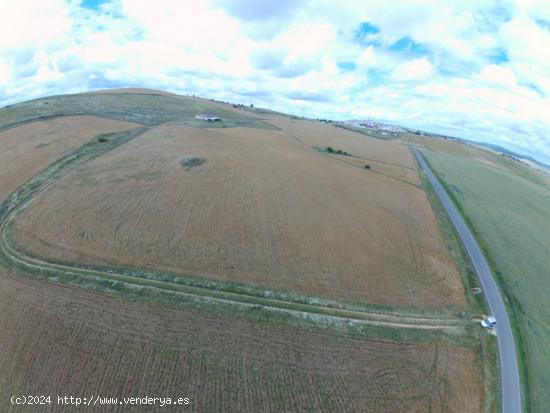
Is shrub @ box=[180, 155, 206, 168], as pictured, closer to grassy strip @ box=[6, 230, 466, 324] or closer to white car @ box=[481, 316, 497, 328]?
grassy strip @ box=[6, 230, 466, 324]

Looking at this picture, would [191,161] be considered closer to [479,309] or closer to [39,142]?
[39,142]

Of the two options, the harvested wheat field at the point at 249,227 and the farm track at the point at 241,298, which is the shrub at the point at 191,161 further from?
the farm track at the point at 241,298

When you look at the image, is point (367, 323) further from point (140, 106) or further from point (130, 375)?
point (140, 106)

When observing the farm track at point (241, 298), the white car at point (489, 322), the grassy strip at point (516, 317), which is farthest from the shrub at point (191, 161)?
the grassy strip at point (516, 317)

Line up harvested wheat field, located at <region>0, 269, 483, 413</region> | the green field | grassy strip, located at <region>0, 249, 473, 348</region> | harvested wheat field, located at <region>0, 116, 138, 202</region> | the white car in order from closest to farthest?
harvested wheat field, located at <region>0, 269, 483, 413</region> → the green field → grassy strip, located at <region>0, 249, 473, 348</region> → the white car → harvested wheat field, located at <region>0, 116, 138, 202</region>

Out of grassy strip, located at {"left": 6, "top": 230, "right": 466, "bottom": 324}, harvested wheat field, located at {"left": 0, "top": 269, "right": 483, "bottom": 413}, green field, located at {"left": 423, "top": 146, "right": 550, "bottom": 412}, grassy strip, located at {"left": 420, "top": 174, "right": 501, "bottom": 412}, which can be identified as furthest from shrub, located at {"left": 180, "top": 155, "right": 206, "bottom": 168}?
green field, located at {"left": 423, "top": 146, "right": 550, "bottom": 412}

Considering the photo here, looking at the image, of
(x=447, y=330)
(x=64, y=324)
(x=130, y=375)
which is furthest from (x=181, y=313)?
(x=447, y=330)
